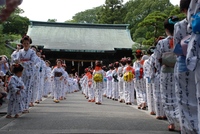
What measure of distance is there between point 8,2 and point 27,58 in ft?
25.6

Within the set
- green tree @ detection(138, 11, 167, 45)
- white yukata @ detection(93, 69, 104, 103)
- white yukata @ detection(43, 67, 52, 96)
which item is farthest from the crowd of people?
green tree @ detection(138, 11, 167, 45)

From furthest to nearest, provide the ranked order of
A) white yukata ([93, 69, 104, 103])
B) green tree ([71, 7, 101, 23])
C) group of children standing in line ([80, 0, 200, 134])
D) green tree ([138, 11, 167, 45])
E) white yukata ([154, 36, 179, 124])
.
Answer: green tree ([71, 7, 101, 23]) < green tree ([138, 11, 167, 45]) < white yukata ([93, 69, 104, 103]) < white yukata ([154, 36, 179, 124]) < group of children standing in line ([80, 0, 200, 134])

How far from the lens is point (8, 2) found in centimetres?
150

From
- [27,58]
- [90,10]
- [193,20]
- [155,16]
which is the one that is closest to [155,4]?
[155,16]

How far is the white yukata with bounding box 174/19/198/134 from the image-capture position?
415 centimetres

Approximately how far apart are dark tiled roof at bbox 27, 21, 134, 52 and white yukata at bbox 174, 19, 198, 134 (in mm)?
32333

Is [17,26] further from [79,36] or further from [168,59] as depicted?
[168,59]

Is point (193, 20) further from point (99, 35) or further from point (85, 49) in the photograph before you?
point (99, 35)

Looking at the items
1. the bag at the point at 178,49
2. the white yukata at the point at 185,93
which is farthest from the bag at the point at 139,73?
the bag at the point at 178,49

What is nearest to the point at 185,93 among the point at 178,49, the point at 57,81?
the point at 178,49

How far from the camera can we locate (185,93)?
13.9 ft

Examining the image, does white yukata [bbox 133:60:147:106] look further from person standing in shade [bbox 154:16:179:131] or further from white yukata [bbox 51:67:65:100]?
person standing in shade [bbox 154:16:179:131]

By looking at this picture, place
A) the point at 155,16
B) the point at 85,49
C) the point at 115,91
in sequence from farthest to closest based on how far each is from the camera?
the point at 85,49 → the point at 155,16 → the point at 115,91

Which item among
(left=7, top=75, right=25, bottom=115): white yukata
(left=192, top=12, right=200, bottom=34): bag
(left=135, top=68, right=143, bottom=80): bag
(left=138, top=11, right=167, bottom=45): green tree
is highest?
(left=138, top=11, right=167, bottom=45): green tree
